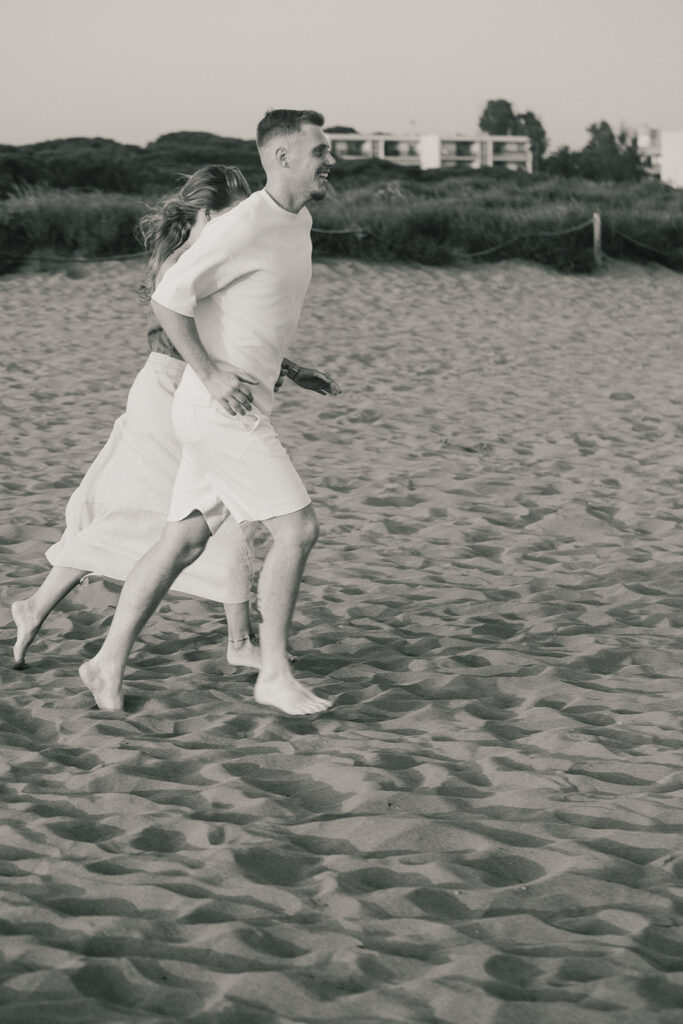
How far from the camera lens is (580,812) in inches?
135

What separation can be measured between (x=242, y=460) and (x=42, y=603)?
111cm

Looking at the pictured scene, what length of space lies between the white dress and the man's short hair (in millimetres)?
955

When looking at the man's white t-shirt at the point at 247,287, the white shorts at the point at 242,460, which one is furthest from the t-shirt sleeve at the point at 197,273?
the white shorts at the point at 242,460

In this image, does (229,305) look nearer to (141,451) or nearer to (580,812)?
(141,451)

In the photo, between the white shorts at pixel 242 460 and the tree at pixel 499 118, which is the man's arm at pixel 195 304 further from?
A: the tree at pixel 499 118

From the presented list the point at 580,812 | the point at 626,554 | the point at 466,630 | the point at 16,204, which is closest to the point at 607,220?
the point at 16,204

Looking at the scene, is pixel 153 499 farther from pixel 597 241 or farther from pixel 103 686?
pixel 597 241

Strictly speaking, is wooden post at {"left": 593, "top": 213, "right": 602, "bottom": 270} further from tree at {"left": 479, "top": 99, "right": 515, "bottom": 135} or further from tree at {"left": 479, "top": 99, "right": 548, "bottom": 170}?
tree at {"left": 479, "top": 99, "right": 515, "bottom": 135}

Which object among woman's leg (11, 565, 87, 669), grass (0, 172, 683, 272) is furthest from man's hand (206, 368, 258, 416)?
grass (0, 172, 683, 272)

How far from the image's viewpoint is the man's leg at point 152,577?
3.95m

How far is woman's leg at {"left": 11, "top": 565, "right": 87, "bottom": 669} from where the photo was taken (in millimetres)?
4484

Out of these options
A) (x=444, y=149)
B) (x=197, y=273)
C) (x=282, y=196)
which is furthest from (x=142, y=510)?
(x=444, y=149)

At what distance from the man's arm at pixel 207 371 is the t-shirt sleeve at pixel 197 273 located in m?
0.03

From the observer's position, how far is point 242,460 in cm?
376
